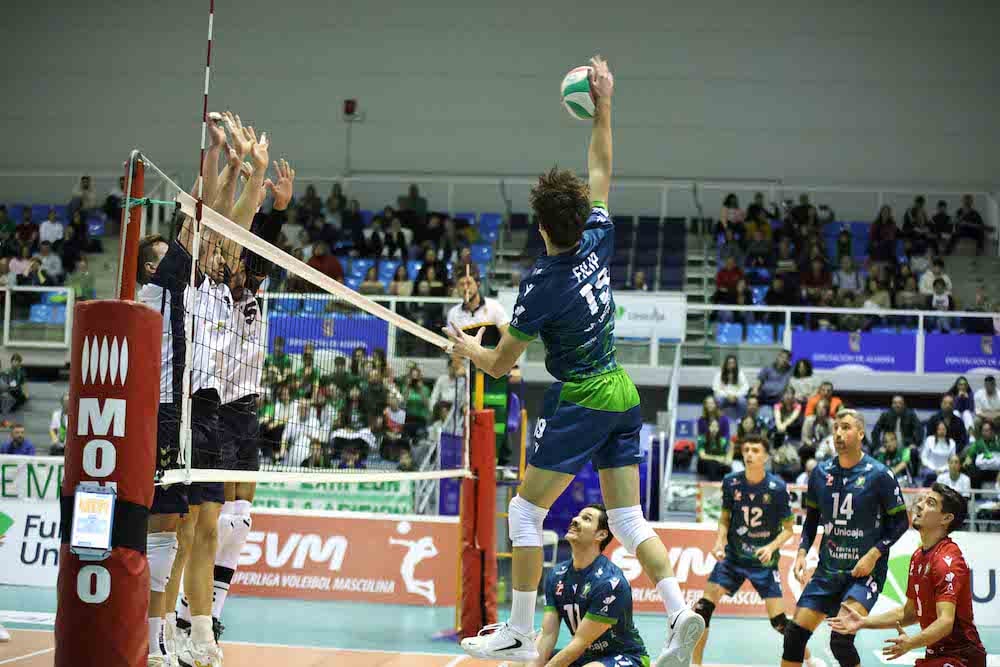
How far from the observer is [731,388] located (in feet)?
60.2

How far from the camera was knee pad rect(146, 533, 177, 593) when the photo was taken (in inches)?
230

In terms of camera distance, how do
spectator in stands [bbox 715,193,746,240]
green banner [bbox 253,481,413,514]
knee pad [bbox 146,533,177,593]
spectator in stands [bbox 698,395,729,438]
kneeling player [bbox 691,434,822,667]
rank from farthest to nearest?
spectator in stands [bbox 715,193,746,240] < spectator in stands [bbox 698,395,729,438] < green banner [bbox 253,481,413,514] < kneeling player [bbox 691,434,822,667] < knee pad [bbox 146,533,177,593]

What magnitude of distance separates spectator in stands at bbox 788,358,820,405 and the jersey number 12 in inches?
527

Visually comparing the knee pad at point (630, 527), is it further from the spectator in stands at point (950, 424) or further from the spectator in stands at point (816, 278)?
the spectator in stands at point (816, 278)

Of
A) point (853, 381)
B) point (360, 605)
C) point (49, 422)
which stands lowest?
point (360, 605)

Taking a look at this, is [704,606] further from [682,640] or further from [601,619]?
→ [682,640]

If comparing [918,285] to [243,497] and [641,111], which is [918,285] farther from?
[243,497]

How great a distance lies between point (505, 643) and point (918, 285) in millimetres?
18390

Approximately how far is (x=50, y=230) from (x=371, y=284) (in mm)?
7962

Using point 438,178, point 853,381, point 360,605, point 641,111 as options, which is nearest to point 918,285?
point 853,381

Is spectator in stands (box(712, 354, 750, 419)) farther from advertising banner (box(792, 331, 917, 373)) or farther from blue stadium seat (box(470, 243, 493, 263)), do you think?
blue stadium seat (box(470, 243, 493, 263))

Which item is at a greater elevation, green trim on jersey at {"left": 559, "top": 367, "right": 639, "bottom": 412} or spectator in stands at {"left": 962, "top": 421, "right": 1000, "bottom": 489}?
green trim on jersey at {"left": 559, "top": 367, "right": 639, "bottom": 412}

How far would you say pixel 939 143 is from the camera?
24734 millimetres

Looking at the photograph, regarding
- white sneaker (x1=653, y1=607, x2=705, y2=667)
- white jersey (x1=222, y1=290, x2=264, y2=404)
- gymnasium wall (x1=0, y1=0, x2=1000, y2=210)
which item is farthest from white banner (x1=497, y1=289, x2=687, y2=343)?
white sneaker (x1=653, y1=607, x2=705, y2=667)
